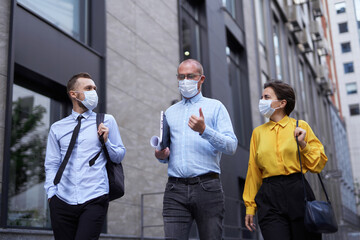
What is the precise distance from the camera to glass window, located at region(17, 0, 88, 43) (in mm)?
8531

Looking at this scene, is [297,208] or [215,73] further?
[215,73]

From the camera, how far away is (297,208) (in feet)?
13.4

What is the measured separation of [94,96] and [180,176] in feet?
3.44

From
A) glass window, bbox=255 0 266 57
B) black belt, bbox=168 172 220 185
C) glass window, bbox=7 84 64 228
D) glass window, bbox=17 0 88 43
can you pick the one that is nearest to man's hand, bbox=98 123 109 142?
black belt, bbox=168 172 220 185

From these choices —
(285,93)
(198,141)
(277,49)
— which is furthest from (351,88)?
(198,141)

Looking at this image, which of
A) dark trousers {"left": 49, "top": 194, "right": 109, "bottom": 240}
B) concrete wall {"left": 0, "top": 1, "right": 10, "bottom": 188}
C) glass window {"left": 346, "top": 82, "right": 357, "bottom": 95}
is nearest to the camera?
dark trousers {"left": 49, "top": 194, "right": 109, "bottom": 240}

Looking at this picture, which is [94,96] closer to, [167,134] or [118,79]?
[167,134]

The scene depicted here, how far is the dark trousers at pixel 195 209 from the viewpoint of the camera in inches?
159

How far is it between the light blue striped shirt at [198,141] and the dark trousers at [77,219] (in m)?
0.70

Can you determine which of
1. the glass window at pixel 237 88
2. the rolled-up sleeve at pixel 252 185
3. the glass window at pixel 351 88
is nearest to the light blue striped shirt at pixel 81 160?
the rolled-up sleeve at pixel 252 185

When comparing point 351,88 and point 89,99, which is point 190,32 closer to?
point 89,99

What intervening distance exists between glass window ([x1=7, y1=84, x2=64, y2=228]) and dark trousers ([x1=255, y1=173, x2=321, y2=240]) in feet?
14.0

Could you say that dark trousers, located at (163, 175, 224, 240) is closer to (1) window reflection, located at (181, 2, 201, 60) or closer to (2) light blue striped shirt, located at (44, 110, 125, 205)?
(2) light blue striped shirt, located at (44, 110, 125, 205)

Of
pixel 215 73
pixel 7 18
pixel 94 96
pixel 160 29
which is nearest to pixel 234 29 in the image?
pixel 215 73
